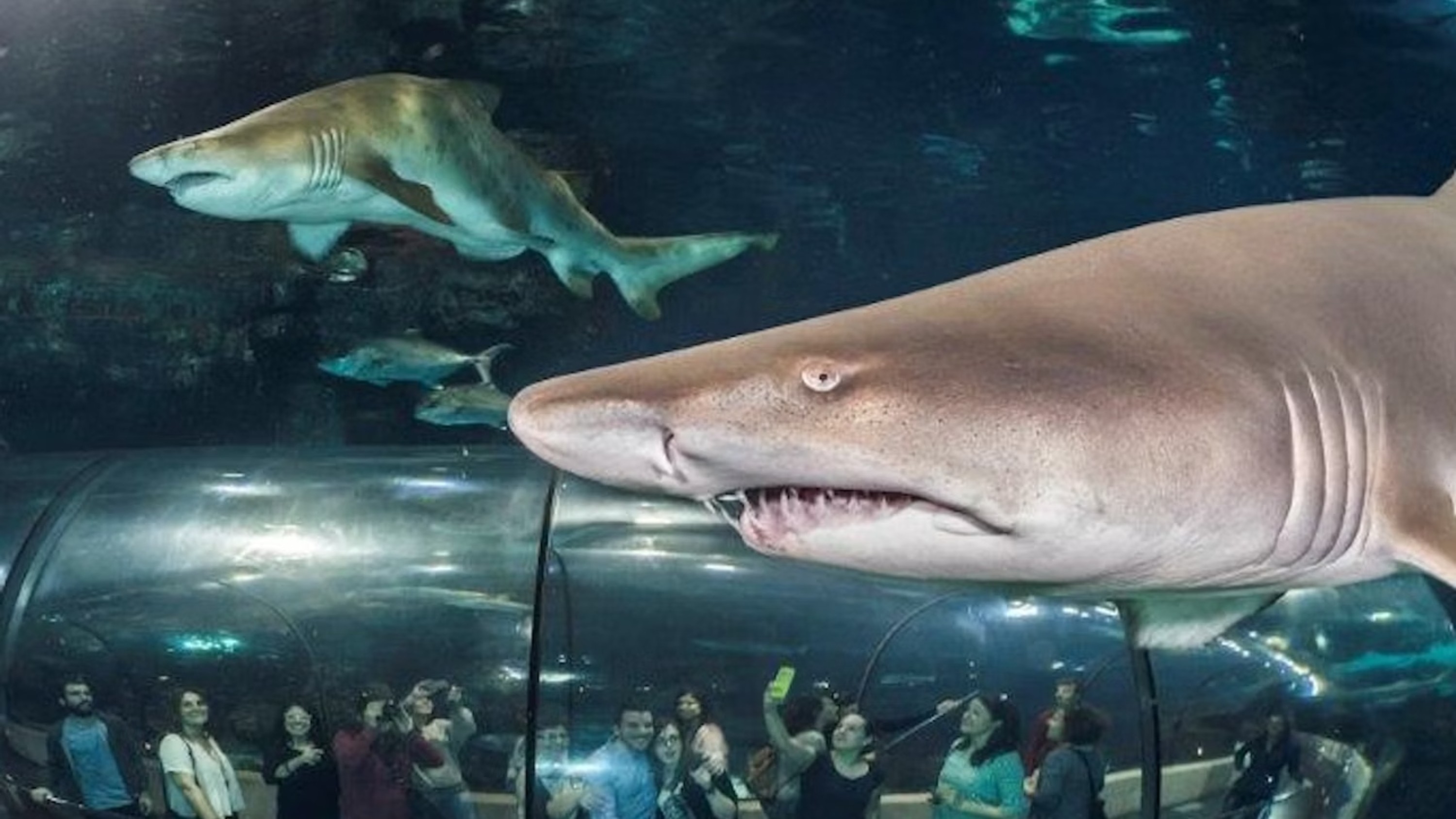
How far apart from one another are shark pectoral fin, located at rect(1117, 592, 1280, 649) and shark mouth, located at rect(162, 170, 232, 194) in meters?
5.23

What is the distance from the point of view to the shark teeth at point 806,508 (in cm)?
223

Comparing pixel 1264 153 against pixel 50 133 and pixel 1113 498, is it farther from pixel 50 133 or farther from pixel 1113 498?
pixel 1113 498

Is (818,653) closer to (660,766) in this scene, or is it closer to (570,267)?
(660,766)

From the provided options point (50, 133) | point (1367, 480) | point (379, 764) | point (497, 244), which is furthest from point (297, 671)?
point (50, 133)

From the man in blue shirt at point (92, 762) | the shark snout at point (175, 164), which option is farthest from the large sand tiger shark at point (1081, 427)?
the shark snout at point (175, 164)

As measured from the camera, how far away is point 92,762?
6133 mm

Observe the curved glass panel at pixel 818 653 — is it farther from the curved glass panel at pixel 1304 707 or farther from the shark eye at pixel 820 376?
the shark eye at pixel 820 376

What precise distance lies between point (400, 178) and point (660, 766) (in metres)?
3.57

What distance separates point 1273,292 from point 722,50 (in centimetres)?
776

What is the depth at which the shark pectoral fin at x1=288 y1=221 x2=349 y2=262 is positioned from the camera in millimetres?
9555

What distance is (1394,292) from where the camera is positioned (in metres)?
2.85

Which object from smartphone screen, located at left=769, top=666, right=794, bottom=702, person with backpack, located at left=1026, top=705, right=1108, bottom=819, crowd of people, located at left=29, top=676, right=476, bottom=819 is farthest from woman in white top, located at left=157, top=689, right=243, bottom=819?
person with backpack, located at left=1026, top=705, right=1108, bottom=819

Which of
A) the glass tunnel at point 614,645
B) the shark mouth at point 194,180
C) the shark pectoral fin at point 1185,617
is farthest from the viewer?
the shark mouth at point 194,180

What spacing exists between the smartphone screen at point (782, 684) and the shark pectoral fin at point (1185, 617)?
2.63 meters
